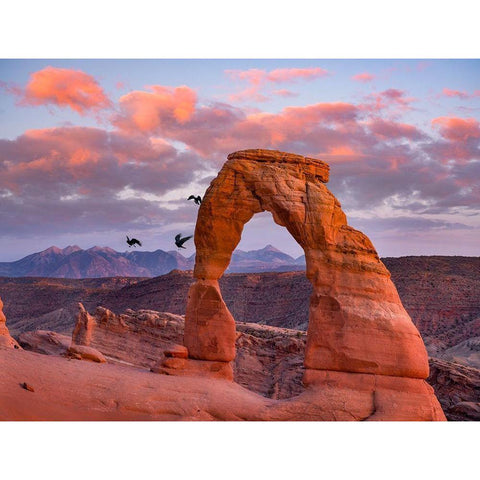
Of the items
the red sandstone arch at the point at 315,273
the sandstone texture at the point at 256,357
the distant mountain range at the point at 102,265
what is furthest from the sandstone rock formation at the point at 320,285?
the distant mountain range at the point at 102,265

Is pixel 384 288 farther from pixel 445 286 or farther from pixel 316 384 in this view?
pixel 445 286

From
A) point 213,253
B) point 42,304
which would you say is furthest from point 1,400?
point 42,304

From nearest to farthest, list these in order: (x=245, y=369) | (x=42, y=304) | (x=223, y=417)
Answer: (x=223, y=417)
(x=245, y=369)
(x=42, y=304)

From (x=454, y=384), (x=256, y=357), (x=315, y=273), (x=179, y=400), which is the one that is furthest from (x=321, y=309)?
(x=256, y=357)

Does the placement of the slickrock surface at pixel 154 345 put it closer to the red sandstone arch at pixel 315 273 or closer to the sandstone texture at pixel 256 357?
the sandstone texture at pixel 256 357

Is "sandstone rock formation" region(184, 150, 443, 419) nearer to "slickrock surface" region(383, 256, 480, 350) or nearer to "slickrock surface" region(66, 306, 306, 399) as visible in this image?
"slickrock surface" region(66, 306, 306, 399)
